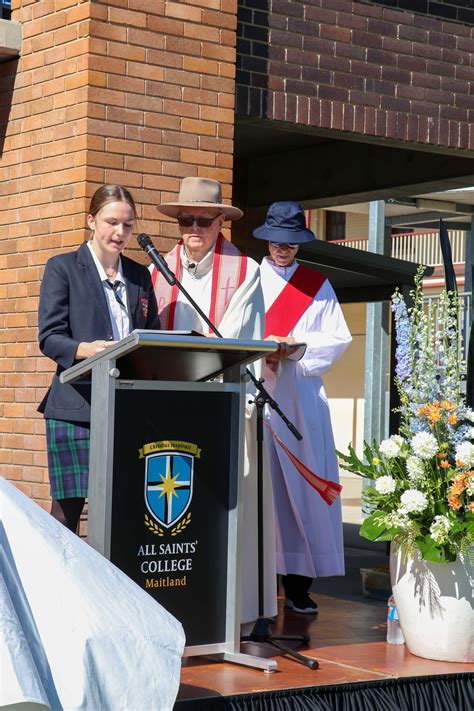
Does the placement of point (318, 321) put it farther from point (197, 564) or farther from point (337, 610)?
point (197, 564)

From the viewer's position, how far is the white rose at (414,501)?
5.79 m

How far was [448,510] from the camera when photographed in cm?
587

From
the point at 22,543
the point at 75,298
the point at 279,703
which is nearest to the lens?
the point at 22,543

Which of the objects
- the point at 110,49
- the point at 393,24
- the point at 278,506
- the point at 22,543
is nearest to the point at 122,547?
the point at 22,543

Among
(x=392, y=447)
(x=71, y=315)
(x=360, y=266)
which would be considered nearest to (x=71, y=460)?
(x=71, y=315)

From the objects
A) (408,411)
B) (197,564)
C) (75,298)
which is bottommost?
(197,564)

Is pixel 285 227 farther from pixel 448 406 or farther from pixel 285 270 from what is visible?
pixel 448 406

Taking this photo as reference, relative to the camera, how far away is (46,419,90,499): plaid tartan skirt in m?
5.75

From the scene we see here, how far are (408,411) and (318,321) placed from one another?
4.70ft

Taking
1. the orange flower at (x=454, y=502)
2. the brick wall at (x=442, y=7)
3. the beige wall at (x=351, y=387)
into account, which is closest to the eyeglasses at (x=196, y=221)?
the orange flower at (x=454, y=502)

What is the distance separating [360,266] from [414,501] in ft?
18.8

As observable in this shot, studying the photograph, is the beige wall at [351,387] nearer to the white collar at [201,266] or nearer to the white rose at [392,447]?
the white collar at [201,266]

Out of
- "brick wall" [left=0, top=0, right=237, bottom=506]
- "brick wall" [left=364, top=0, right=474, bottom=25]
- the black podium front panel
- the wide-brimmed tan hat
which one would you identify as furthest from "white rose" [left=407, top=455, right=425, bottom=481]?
"brick wall" [left=364, top=0, right=474, bottom=25]

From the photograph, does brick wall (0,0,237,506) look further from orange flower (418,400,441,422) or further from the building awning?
the building awning
